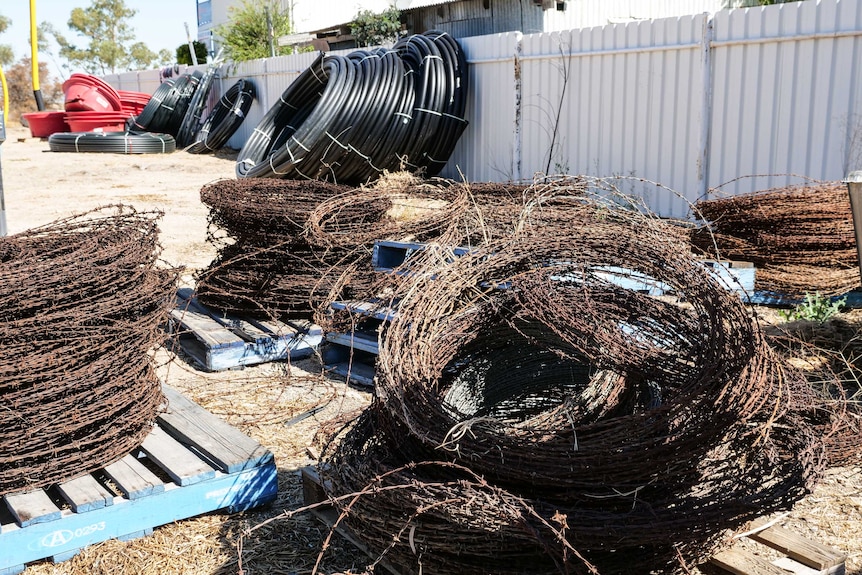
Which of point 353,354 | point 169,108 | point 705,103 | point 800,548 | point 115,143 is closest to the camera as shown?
point 800,548

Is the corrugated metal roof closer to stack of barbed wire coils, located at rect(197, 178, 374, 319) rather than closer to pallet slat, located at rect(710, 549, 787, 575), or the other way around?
stack of barbed wire coils, located at rect(197, 178, 374, 319)

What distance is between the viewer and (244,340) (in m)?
5.36

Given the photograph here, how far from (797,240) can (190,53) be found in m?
35.7

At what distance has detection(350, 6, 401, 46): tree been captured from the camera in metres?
21.0

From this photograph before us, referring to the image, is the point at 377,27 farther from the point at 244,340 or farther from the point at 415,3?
the point at 244,340

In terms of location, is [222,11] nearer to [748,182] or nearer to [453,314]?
[748,182]

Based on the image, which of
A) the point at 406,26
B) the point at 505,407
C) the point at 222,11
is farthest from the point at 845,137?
the point at 222,11

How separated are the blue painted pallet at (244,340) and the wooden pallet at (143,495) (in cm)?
148

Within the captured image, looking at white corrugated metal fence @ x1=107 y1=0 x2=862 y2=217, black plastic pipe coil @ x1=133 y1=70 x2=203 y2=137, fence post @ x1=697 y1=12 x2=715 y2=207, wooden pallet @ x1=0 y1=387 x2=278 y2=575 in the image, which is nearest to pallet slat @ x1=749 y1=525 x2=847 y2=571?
wooden pallet @ x1=0 y1=387 x2=278 y2=575

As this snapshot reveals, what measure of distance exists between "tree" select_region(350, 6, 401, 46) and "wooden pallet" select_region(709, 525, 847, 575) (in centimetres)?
1973

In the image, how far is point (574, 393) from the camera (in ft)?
11.7

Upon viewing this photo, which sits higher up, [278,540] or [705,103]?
[705,103]

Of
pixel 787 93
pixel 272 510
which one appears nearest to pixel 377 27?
pixel 787 93

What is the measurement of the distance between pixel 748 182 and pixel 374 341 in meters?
4.77
